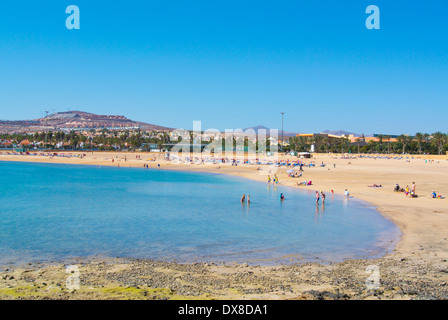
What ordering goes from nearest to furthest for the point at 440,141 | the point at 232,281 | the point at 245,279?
1. the point at 232,281
2. the point at 245,279
3. the point at 440,141

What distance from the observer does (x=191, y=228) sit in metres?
20.9

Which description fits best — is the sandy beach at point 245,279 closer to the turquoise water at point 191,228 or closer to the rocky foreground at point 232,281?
the rocky foreground at point 232,281

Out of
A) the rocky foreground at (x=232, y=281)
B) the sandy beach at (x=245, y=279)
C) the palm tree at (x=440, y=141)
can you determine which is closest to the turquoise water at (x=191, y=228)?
the sandy beach at (x=245, y=279)

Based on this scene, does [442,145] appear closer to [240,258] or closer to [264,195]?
[264,195]

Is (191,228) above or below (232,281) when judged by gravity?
below

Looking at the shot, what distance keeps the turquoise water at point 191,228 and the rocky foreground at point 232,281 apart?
1.50 metres

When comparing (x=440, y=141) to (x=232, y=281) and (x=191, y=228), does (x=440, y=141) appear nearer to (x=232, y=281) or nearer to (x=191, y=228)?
(x=191, y=228)

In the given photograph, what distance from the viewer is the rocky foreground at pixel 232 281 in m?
9.80

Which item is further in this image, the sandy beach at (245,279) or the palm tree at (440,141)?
the palm tree at (440,141)

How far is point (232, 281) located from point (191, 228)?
9.82 meters

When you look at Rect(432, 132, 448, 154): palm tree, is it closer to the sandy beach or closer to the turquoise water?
the turquoise water

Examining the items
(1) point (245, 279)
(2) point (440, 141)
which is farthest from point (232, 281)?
(2) point (440, 141)

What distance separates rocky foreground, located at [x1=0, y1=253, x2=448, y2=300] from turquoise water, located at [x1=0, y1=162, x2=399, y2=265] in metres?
1.50
